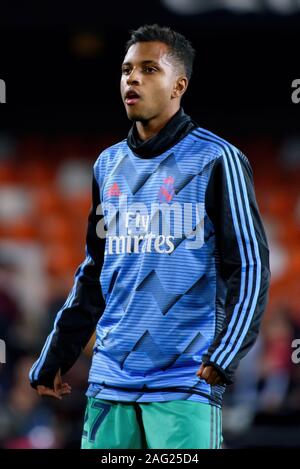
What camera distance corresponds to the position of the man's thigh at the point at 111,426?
336 cm

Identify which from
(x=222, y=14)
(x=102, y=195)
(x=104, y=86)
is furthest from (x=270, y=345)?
(x=102, y=195)

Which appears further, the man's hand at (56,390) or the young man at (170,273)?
the man's hand at (56,390)

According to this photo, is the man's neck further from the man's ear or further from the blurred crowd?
the blurred crowd

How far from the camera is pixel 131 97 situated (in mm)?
3457

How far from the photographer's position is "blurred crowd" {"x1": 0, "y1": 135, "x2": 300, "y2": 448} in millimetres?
7961

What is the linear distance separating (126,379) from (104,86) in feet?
26.8

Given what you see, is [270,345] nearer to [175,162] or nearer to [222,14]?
[222,14]

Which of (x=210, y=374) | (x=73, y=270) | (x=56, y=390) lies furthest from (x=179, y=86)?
(x=73, y=270)

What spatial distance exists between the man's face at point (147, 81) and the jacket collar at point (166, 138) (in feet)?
0.18

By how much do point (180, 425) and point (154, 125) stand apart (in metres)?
0.96

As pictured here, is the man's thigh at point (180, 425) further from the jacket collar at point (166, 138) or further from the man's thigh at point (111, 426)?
the jacket collar at point (166, 138)

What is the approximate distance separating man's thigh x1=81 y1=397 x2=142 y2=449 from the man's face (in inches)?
35.8

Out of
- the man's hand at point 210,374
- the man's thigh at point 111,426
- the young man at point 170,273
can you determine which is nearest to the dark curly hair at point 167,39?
the young man at point 170,273
